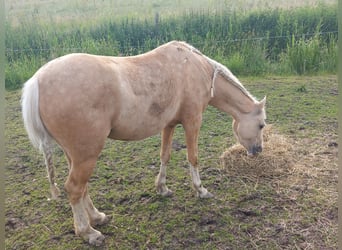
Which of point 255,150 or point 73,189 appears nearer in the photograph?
point 73,189

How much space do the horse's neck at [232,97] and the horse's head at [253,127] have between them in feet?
0.20

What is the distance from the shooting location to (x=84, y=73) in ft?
7.78

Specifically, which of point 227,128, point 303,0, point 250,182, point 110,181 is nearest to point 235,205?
point 250,182

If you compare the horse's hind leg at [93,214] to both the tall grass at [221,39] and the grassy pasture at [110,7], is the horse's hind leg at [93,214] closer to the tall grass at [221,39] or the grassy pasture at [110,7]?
the tall grass at [221,39]

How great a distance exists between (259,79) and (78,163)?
5.49 meters

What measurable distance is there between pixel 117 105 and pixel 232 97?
4.71ft

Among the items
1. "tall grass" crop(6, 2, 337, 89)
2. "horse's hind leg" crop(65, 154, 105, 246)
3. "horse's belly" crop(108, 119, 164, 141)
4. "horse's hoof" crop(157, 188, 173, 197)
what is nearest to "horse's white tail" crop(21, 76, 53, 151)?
"horse's hind leg" crop(65, 154, 105, 246)

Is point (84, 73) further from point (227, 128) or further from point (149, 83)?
point (227, 128)

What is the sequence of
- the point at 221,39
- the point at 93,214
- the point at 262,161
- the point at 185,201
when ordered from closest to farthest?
1. the point at 93,214
2. the point at 185,201
3. the point at 262,161
4. the point at 221,39

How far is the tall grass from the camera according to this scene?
7.30 metres

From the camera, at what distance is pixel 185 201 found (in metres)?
3.34

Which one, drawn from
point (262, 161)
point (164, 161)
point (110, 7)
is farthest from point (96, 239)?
point (110, 7)

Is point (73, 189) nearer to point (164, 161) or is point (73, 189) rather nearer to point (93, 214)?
point (93, 214)

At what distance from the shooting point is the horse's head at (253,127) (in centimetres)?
345
